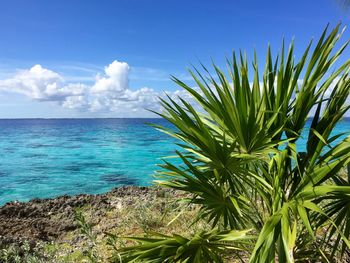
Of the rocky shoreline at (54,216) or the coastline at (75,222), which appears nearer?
the coastline at (75,222)

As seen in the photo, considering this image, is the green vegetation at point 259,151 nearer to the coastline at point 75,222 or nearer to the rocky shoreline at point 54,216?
the coastline at point 75,222

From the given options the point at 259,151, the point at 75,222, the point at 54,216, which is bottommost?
the point at 54,216

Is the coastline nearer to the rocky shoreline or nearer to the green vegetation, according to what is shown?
the rocky shoreline

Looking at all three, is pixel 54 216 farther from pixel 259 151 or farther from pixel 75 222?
pixel 259 151

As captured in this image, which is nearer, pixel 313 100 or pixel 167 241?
pixel 167 241

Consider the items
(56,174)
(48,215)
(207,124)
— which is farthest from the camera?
(56,174)

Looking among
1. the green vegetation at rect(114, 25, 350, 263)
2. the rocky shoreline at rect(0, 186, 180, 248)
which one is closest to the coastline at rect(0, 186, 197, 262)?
the rocky shoreline at rect(0, 186, 180, 248)

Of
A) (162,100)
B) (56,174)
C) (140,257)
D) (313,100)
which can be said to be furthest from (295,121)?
(56,174)

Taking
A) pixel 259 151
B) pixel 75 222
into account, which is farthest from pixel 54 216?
pixel 259 151

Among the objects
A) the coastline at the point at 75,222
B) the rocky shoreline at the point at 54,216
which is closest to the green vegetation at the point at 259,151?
the coastline at the point at 75,222

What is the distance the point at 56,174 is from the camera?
22.1 metres

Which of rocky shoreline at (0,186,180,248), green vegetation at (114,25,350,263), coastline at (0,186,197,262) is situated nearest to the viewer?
green vegetation at (114,25,350,263)

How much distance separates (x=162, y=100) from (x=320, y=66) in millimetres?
1447

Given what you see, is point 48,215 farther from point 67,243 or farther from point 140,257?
point 140,257
